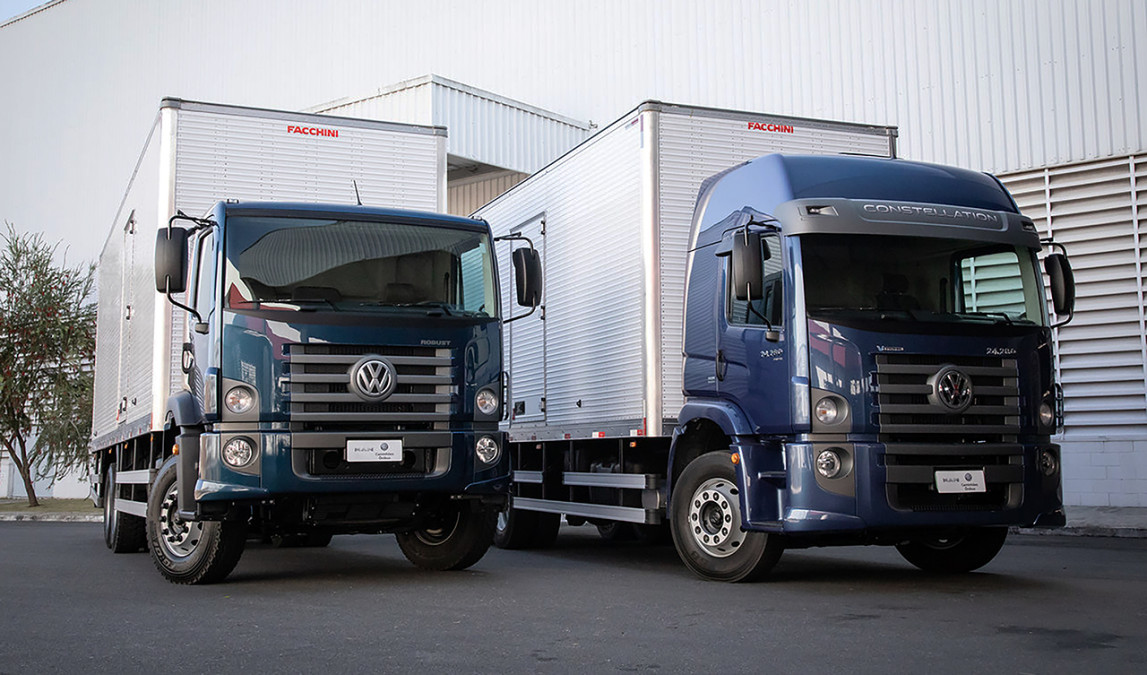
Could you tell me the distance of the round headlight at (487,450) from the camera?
9.22 metres

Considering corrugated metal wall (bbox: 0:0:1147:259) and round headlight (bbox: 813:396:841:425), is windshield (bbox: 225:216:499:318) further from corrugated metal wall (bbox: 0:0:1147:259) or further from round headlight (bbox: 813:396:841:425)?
corrugated metal wall (bbox: 0:0:1147:259)

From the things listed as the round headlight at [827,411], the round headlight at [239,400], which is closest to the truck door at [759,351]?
the round headlight at [827,411]

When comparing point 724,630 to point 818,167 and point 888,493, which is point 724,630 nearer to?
point 888,493

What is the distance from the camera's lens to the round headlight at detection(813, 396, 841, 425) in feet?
26.5

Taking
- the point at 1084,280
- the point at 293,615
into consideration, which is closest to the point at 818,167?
the point at 293,615

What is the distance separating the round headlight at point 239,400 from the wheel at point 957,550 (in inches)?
200

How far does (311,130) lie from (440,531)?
395 cm

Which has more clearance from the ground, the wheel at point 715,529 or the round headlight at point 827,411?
the round headlight at point 827,411

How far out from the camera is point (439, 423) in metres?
9.09

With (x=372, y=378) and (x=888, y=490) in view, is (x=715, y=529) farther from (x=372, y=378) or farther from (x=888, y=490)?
(x=372, y=378)

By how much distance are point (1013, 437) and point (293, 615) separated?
504 cm

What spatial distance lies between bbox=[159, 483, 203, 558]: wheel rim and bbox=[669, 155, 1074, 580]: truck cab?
3820 mm

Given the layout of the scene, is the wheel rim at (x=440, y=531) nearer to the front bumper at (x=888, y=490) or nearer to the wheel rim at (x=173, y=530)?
the wheel rim at (x=173, y=530)

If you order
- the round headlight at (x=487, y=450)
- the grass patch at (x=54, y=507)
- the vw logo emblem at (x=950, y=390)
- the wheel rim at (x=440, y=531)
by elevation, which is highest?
the vw logo emblem at (x=950, y=390)
